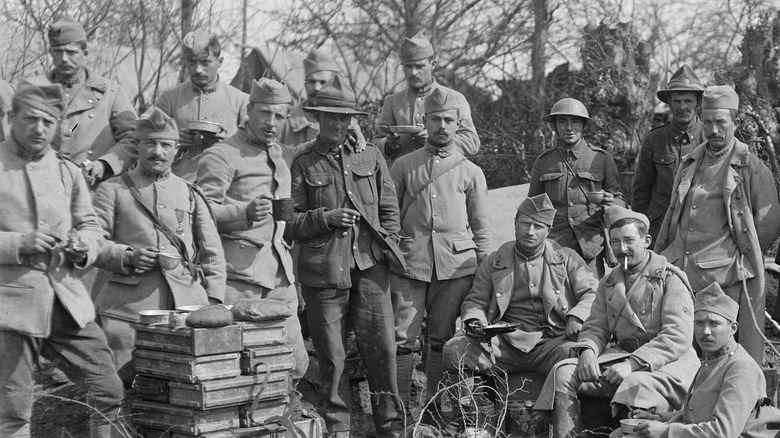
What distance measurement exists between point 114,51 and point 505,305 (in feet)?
20.8

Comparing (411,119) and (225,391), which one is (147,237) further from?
(411,119)

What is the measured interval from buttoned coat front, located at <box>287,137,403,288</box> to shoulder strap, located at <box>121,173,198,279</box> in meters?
0.78

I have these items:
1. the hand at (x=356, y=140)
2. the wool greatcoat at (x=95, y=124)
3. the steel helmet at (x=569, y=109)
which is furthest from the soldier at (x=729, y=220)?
the wool greatcoat at (x=95, y=124)

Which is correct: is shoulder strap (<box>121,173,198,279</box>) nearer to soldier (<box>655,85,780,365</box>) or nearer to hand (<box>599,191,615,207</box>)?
hand (<box>599,191,615,207</box>)

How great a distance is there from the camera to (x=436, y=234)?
307 inches

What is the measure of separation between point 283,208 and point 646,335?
7.73ft

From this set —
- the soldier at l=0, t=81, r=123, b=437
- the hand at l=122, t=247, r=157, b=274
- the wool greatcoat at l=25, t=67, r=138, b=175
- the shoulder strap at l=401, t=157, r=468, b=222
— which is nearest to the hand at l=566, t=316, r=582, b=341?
the shoulder strap at l=401, t=157, r=468, b=222

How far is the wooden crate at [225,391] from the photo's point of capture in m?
5.89

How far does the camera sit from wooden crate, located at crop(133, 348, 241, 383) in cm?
589

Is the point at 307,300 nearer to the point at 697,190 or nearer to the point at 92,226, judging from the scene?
the point at 92,226

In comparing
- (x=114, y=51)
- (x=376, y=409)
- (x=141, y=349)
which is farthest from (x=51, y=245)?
(x=114, y=51)

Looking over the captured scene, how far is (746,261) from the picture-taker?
7.70 meters

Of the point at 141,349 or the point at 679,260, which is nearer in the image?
the point at 141,349

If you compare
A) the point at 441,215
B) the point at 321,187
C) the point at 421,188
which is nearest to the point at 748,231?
the point at 441,215
